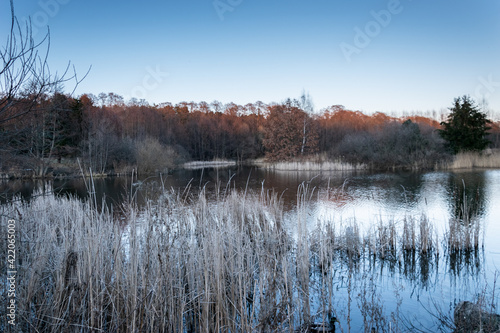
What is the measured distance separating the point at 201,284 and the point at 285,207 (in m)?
6.35

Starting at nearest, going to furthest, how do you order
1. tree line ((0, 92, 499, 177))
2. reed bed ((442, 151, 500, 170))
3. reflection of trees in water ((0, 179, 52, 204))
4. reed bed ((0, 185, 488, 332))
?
reed bed ((0, 185, 488, 332)) → reflection of trees in water ((0, 179, 52, 204)) → reed bed ((442, 151, 500, 170)) → tree line ((0, 92, 499, 177))

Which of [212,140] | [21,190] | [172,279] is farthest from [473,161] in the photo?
[212,140]

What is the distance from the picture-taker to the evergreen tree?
74.3 ft

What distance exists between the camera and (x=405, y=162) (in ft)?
72.1

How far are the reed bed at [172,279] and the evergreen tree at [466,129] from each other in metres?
21.0

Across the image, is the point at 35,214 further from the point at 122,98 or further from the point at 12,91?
the point at 122,98

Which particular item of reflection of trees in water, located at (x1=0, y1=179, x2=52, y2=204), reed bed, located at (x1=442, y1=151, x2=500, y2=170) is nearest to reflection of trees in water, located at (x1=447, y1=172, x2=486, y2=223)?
reflection of trees in water, located at (x1=0, y1=179, x2=52, y2=204)

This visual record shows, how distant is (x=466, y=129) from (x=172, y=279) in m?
25.8

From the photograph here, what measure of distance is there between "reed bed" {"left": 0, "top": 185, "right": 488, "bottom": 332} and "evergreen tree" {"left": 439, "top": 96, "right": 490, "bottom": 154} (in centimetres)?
2097

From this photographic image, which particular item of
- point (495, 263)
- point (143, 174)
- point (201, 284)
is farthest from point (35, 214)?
point (143, 174)

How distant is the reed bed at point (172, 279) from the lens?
2535 mm

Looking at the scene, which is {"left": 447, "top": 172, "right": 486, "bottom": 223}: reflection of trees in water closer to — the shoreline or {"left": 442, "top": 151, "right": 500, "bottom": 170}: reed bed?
the shoreline

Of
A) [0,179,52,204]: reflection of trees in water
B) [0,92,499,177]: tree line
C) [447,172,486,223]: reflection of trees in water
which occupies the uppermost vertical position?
[0,92,499,177]: tree line

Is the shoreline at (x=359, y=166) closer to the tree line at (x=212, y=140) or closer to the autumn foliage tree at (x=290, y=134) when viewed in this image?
the tree line at (x=212, y=140)
